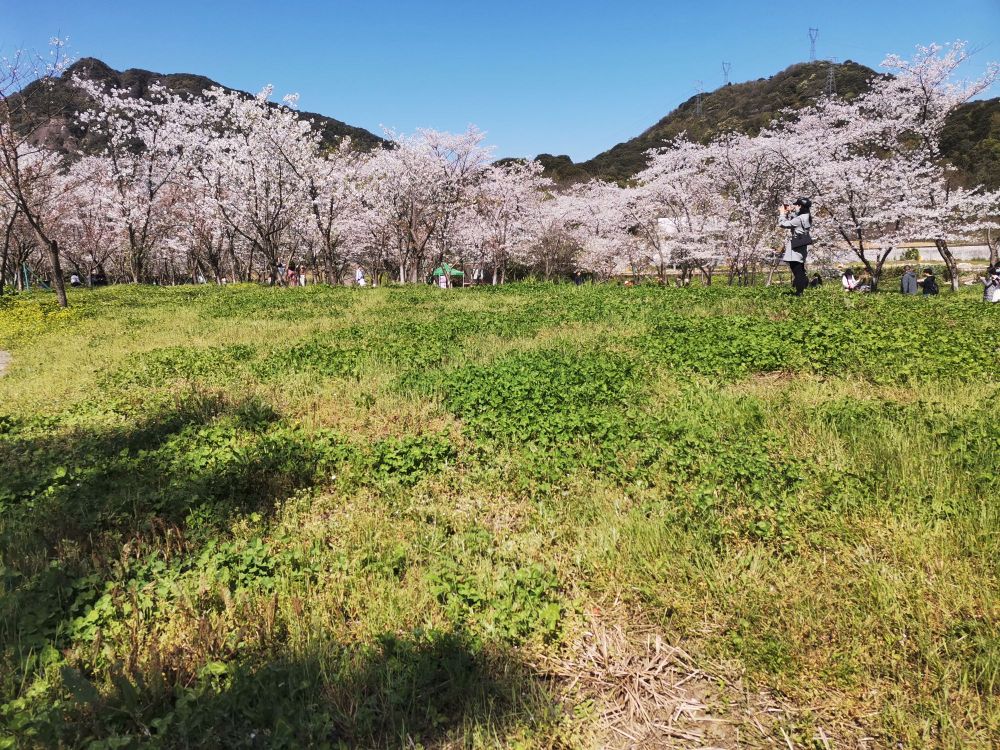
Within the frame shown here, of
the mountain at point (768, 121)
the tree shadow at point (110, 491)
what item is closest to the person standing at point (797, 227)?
the tree shadow at point (110, 491)

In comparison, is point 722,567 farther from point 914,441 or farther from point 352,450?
point 352,450

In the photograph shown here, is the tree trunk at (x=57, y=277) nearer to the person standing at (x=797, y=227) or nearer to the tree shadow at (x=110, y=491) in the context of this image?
the tree shadow at (x=110, y=491)

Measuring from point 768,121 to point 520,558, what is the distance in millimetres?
98926

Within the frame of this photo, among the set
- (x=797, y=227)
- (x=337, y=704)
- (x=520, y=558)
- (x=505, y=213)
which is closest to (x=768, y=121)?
(x=505, y=213)

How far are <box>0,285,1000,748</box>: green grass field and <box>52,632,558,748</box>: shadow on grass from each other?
15mm

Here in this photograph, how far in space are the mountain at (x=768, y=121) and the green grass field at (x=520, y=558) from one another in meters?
69.0

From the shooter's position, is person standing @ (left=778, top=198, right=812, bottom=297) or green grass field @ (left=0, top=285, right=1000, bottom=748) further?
person standing @ (left=778, top=198, right=812, bottom=297)

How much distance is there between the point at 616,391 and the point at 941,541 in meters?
3.78

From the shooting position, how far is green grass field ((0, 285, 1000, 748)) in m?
2.55

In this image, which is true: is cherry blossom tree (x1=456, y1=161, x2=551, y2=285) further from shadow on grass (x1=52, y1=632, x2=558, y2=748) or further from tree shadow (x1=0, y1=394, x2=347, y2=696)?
shadow on grass (x1=52, y1=632, x2=558, y2=748)

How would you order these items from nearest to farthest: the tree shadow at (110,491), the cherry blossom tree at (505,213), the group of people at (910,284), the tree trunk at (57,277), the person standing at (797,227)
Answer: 1. the tree shadow at (110,491)
2. the person standing at (797,227)
3. the tree trunk at (57,277)
4. the group of people at (910,284)
5. the cherry blossom tree at (505,213)

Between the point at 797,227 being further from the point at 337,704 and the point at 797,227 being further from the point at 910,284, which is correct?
the point at 910,284

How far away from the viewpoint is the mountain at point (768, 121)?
226ft

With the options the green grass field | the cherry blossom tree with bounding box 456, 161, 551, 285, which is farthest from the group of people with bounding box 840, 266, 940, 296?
the cherry blossom tree with bounding box 456, 161, 551, 285
